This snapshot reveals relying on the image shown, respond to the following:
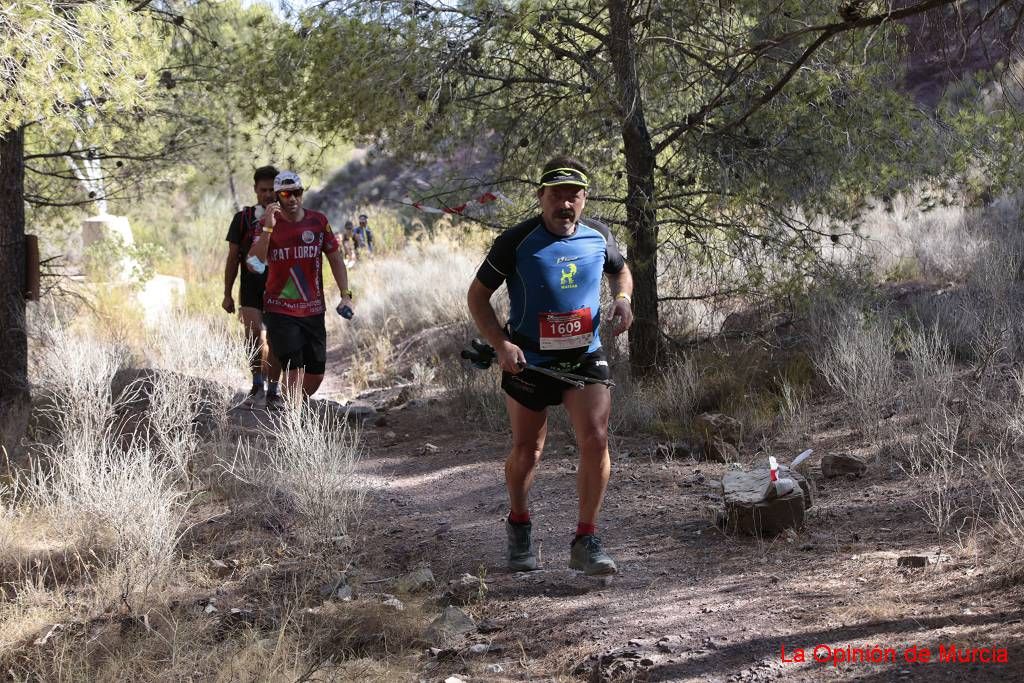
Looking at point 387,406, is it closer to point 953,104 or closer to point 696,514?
point 696,514

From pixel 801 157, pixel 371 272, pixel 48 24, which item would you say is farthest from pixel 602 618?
pixel 371 272

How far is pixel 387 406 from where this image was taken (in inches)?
394

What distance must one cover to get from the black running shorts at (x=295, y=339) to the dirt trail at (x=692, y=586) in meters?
1.45

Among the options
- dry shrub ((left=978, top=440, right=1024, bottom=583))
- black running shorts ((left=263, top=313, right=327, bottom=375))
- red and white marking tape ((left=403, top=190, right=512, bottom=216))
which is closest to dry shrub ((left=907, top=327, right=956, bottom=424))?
dry shrub ((left=978, top=440, right=1024, bottom=583))

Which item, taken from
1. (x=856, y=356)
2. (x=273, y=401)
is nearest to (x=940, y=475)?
(x=856, y=356)

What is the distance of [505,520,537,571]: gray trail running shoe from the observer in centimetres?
516

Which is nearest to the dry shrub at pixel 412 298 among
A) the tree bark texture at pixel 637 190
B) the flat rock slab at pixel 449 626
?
the tree bark texture at pixel 637 190

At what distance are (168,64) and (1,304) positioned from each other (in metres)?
2.97

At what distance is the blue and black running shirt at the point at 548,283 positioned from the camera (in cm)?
476

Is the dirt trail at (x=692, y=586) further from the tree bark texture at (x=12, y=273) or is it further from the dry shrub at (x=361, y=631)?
the tree bark texture at (x=12, y=273)

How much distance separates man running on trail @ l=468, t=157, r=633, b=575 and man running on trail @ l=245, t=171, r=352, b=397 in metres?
2.91

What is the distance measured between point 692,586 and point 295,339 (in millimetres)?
3905

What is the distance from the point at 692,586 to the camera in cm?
480

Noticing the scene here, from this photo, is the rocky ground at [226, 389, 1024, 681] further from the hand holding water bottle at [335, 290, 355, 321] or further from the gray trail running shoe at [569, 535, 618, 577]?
the hand holding water bottle at [335, 290, 355, 321]
